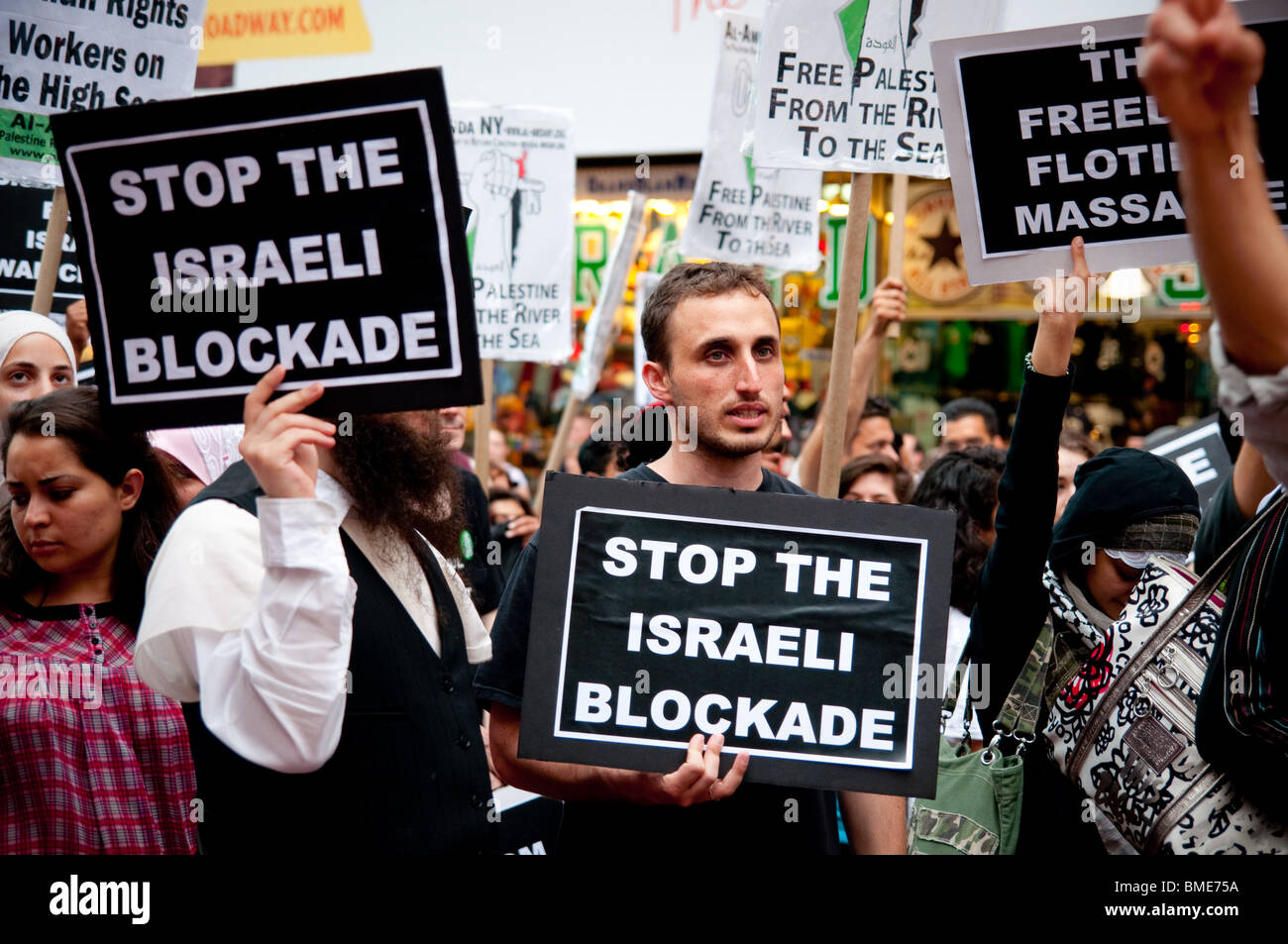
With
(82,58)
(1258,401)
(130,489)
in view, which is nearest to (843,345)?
(130,489)

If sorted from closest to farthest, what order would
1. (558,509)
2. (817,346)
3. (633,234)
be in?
1. (558,509)
2. (633,234)
3. (817,346)

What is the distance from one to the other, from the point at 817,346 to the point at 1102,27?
987cm

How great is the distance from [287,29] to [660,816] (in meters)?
12.3

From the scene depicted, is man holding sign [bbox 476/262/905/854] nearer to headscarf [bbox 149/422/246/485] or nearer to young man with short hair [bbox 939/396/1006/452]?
headscarf [bbox 149/422/246/485]

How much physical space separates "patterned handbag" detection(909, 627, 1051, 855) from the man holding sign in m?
0.25

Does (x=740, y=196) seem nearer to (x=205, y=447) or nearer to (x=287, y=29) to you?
(x=205, y=447)

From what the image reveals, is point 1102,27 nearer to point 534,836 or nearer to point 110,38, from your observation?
point 534,836

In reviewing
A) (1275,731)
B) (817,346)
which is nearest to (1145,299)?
(817,346)

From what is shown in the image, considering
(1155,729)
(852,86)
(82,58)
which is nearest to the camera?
(1155,729)

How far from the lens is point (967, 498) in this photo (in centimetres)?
379

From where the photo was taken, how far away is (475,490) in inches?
206

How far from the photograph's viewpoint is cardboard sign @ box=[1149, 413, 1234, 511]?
421 centimetres

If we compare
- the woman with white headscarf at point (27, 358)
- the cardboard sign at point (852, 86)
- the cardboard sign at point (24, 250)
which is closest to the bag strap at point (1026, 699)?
the cardboard sign at point (852, 86)
